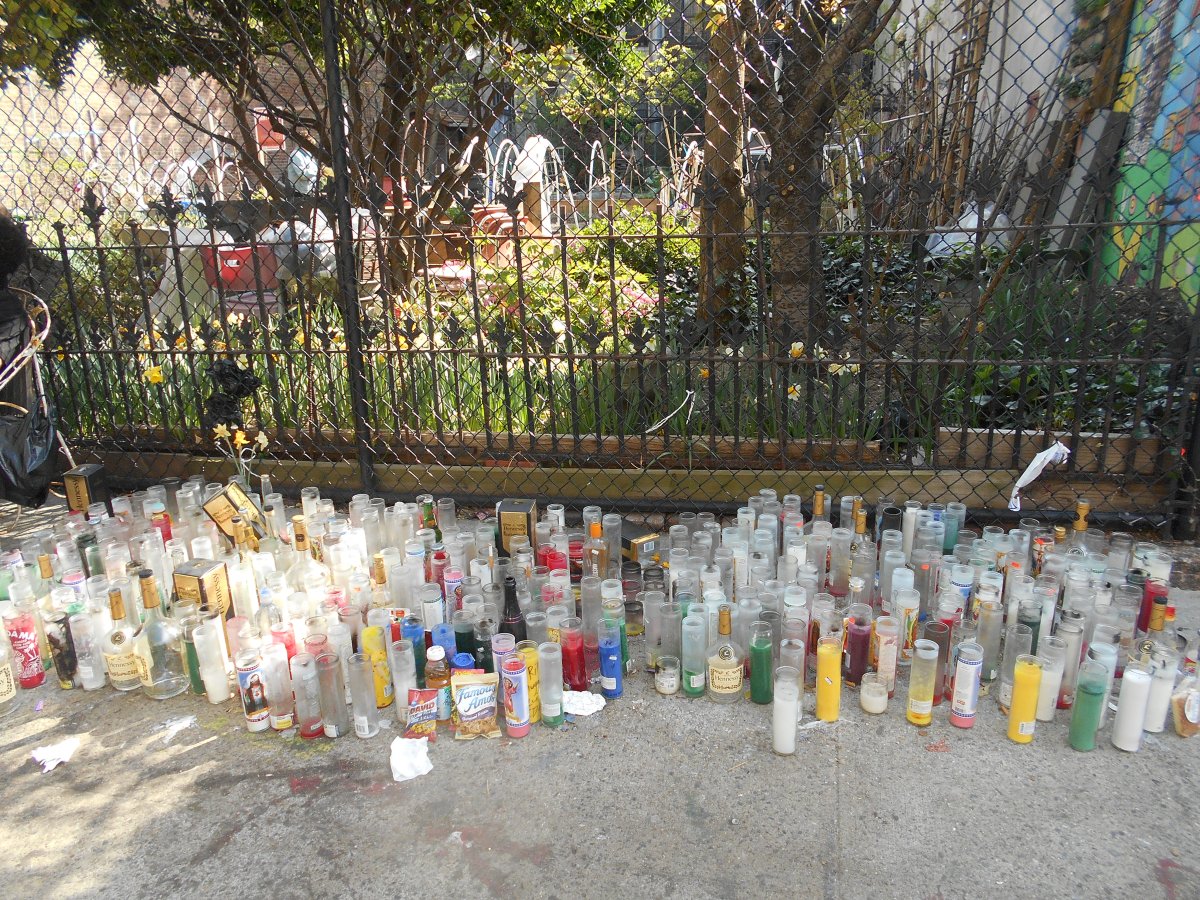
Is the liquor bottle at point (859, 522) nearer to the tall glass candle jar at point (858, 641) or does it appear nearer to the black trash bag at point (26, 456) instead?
the tall glass candle jar at point (858, 641)

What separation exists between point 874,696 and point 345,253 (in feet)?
10.5

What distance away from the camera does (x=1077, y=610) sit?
304 centimetres

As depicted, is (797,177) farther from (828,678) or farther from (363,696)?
(363,696)

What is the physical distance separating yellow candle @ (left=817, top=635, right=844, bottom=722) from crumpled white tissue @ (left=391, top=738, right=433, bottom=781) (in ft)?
4.28

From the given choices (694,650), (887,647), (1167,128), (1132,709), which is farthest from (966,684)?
(1167,128)

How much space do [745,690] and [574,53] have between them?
17.0ft

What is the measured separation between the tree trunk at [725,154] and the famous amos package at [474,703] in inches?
99.8

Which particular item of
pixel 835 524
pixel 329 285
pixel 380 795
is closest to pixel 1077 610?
pixel 835 524

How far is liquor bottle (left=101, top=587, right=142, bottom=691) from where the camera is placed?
3.16m

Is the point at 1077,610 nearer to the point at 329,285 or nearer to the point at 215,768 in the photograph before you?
the point at 215,768

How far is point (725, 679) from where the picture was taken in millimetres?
2994

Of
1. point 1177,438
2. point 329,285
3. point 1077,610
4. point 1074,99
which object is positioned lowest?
point 1077,610

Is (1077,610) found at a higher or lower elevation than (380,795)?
higher

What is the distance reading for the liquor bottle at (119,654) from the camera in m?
3.16
